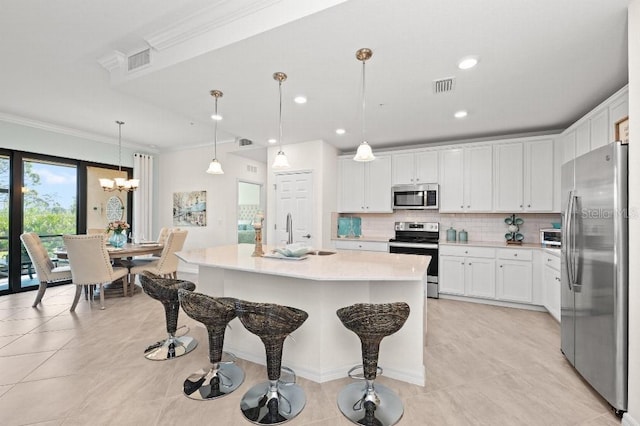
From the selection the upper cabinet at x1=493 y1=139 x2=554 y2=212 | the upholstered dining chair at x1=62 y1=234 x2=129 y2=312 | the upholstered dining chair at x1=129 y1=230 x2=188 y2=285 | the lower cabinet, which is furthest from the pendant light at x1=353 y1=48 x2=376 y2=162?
the upholstered dining chair at x1=62 y1=234 x2=129 y2=312

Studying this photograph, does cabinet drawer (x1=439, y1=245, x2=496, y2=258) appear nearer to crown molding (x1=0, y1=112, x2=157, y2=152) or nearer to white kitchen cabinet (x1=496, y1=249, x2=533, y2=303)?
white kitchen cabinet (x1=496, y1=249, x2=533, y2=303)

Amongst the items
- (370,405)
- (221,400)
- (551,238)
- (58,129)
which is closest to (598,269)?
(370,405)

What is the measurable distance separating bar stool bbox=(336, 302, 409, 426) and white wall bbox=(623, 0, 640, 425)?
4.39 ft

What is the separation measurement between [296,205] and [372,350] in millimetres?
3563

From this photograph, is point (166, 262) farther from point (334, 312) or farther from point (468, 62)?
point (468, 62)

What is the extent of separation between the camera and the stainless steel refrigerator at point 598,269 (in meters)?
1.88

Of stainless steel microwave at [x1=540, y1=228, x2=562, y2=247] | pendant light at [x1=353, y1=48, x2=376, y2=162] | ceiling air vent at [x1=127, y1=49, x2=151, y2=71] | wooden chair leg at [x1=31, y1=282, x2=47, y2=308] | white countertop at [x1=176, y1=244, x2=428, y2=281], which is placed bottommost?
wooden chair leg at [x1=31, y1=282, x2=47, y2=308]

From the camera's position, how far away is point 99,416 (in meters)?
1.88

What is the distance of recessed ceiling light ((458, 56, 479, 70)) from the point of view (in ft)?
7.94

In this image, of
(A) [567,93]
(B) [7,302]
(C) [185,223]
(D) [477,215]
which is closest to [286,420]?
(A) [567,93]

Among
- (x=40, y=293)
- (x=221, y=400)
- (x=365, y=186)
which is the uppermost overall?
(x=365, y=186)

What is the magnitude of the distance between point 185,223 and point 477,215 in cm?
580

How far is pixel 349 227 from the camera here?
564cm

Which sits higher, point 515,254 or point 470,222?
point 470,222
